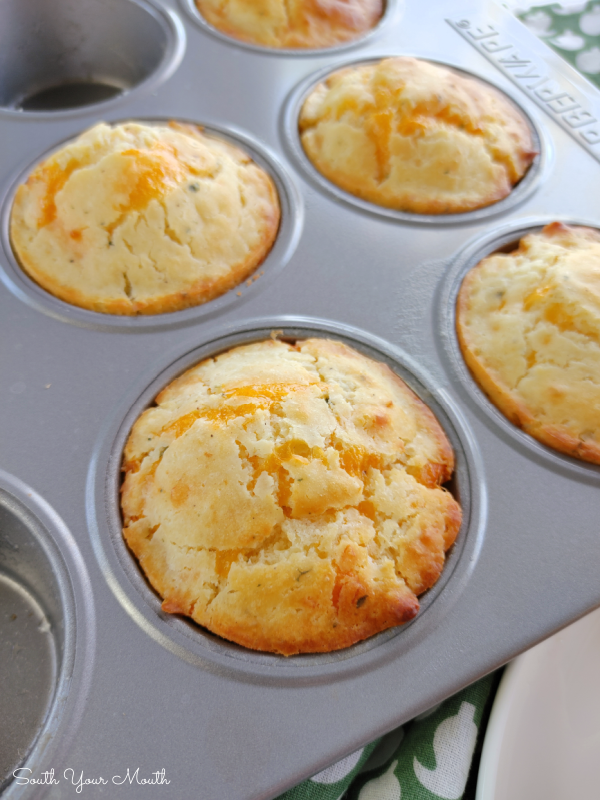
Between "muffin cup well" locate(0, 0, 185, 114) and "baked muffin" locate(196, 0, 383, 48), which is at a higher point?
"muffin cup well" locate(0, 0, 185, 114)

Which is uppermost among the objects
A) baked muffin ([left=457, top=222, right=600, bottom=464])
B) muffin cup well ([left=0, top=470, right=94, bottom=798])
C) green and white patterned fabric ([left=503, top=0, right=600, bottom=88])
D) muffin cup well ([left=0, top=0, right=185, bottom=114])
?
muffin cup well ([left=0, top=0, right=185, bottom=114])

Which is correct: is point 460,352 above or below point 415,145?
below

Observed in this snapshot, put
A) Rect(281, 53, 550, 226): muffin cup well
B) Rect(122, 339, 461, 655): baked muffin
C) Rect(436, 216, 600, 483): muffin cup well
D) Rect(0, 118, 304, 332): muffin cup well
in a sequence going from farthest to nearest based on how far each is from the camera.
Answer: Rect(281, 53, 550, 226): muffin cup well → Rect(0, 118, 304, 332): muffin cup well → Rect(436, 216, 600, 483): muffin cup well → Rect(122, 339, 461, 655): baked muffin

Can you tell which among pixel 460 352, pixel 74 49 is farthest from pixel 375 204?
pixel 74 49

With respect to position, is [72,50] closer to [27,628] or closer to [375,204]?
[375,204]

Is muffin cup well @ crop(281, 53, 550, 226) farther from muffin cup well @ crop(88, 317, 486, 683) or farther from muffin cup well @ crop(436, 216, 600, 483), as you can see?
muffin cup well @ crop(88, 317, 486, 683)

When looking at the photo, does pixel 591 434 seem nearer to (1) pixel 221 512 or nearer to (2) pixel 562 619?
(2) pixel 562 619

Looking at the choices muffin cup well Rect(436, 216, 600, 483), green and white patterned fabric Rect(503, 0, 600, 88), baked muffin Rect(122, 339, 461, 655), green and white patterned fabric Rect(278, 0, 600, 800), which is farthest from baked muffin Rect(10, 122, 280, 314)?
green and white patterned fabric Rect(503, 0, 600, 88)
